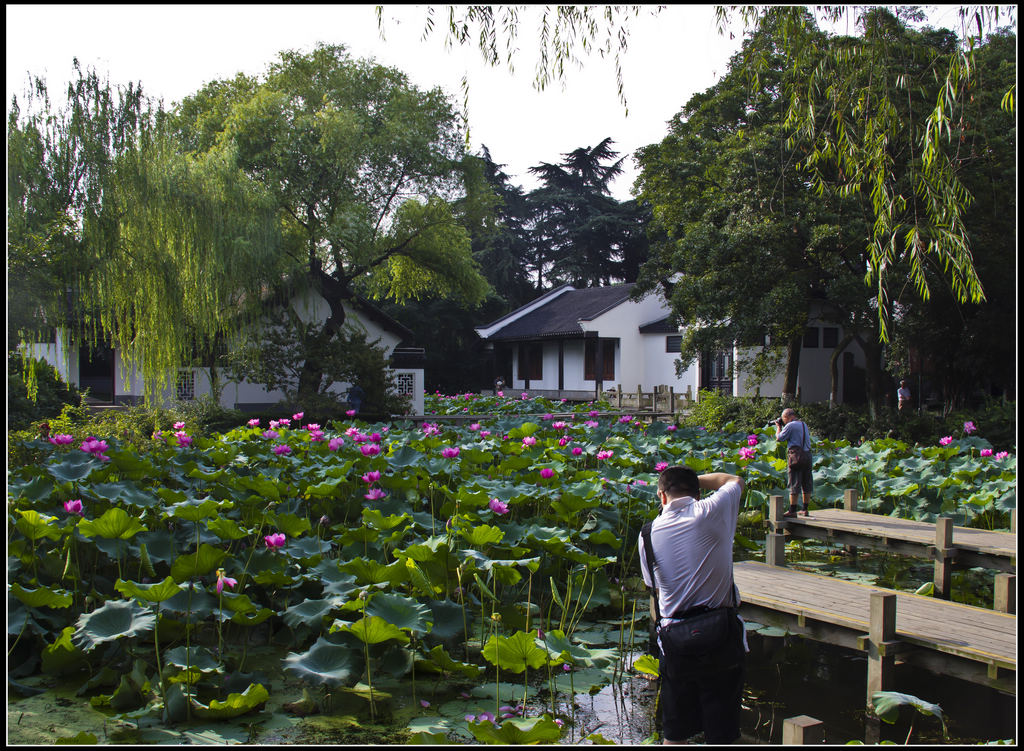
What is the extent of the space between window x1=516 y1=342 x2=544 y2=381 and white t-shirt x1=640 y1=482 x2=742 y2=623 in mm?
29338

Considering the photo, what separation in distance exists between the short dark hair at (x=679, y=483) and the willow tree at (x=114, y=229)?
30.6 ft

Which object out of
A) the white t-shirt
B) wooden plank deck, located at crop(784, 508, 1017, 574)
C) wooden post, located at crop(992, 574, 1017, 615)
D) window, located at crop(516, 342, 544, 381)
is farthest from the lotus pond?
window, located at crop(516, 342, 544, 381)

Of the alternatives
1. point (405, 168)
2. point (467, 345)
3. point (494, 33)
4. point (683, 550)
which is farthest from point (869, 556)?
point (467, 345)

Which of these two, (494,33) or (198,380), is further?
(198,380)

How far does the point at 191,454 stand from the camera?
23.3ft

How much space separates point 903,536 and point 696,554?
12.3 feet

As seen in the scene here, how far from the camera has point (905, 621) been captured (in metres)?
3.98

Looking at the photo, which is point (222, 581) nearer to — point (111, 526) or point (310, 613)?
point (310, 613)

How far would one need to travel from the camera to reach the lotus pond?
3.38 metres

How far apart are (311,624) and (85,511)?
247 cm

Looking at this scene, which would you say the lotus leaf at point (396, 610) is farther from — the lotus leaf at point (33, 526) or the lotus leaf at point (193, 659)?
the lotus leaf at point (33, 526)

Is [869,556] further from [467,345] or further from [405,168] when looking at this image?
[467,345]

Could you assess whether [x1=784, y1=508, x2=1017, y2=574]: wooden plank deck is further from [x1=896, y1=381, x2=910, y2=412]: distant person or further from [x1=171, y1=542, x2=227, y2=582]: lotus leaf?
[x1=896, y1=381, x2=910, y2=412]: distant person

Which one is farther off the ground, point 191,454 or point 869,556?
point 191,454
